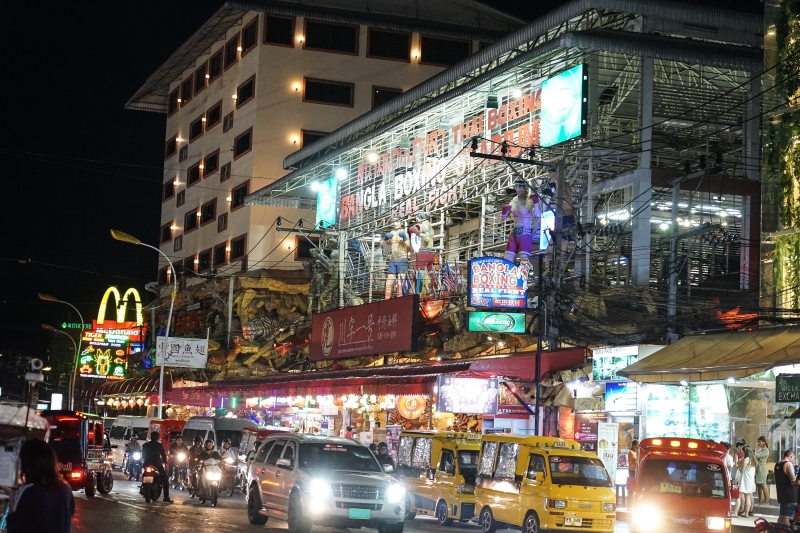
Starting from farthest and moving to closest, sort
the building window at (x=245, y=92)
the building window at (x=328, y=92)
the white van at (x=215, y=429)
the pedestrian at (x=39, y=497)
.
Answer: the building window at (x=245, y=92)
the building window at (x=328, y=92)
the white van at (x=215, y=429)
the pedestrian at (x=39, y=497)

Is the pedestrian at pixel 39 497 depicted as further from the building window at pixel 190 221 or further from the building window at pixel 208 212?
the building window at pixel 190 221

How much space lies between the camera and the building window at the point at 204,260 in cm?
7150

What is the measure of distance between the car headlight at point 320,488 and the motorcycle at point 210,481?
8.20 metres

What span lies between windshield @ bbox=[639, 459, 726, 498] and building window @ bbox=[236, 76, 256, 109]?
49107 millimetres

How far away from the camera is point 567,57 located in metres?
34.2

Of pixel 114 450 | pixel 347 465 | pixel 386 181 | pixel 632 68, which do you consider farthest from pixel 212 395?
pixel 347 465

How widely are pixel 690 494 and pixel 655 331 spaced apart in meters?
11.9

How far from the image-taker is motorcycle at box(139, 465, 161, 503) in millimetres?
26156

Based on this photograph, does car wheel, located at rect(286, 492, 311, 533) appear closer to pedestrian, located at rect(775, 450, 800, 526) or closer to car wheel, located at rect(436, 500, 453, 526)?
car wheel, located at rect(436, 500, 453, 526)

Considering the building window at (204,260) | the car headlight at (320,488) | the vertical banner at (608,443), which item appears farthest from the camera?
the building window at (204,260)

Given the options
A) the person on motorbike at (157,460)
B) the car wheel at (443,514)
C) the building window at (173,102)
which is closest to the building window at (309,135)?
the building window at (173,102)

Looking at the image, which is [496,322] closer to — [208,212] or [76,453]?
[76,453]

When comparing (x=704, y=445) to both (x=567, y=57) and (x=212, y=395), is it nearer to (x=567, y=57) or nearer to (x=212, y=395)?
(x=567, y=57)

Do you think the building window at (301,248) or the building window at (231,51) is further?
the building window at (231,51)
